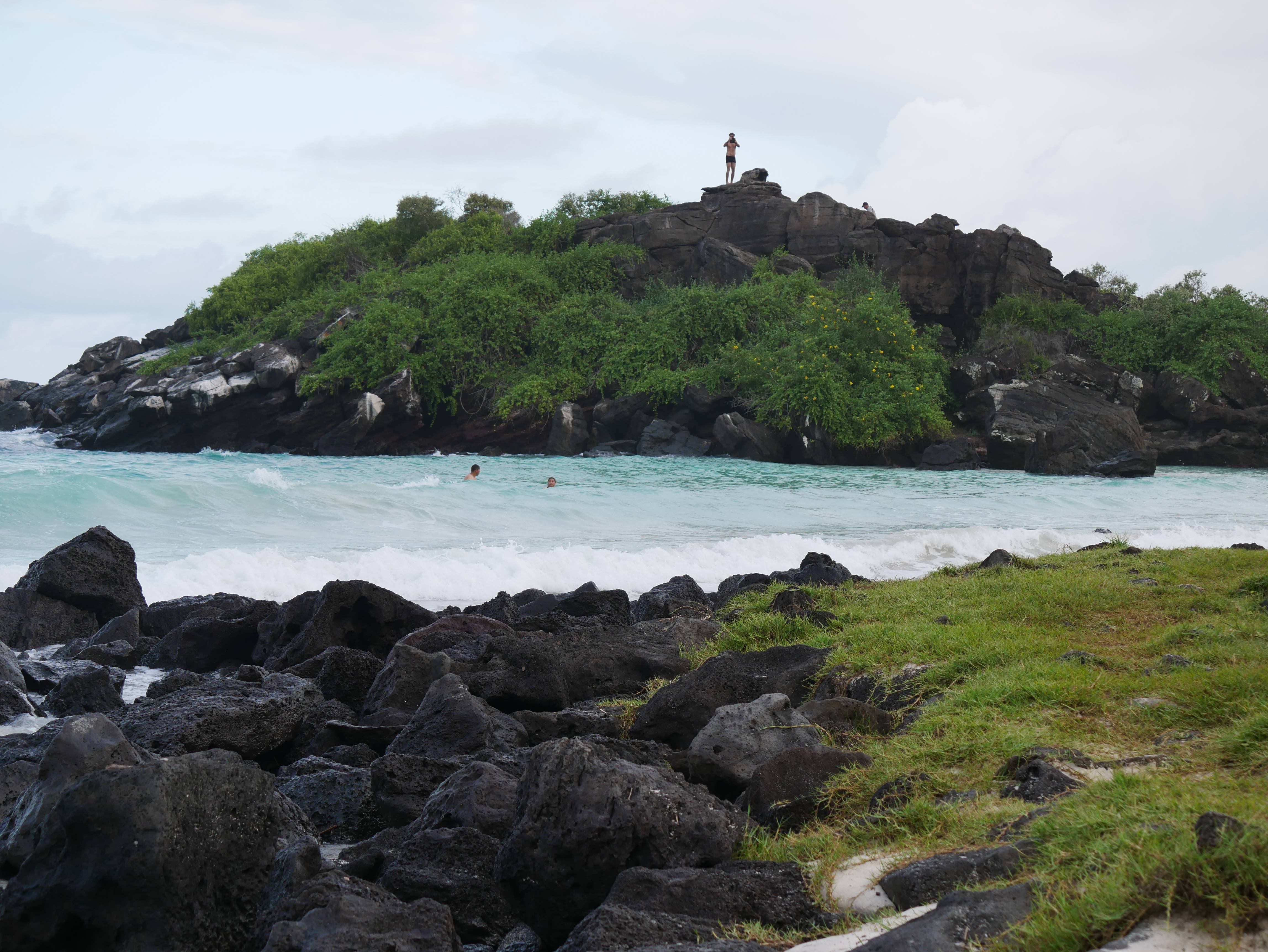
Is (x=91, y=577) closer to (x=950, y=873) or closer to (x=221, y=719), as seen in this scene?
(x=221, y=719)

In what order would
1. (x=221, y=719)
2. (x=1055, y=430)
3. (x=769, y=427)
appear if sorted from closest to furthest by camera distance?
(x=221, y=719)
(x=1055, y=430)
(x=769, y=427)

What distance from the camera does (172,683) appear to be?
20.8 feet

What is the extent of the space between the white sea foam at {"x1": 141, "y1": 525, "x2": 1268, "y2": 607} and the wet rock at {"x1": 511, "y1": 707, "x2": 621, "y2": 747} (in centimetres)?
574

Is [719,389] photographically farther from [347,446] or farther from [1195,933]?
[1195,933]

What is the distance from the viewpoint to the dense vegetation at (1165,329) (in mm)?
34781

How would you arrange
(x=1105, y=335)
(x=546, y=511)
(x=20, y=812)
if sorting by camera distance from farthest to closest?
1. (x=1105, y=335)
2. (x=546, y=511)
3. (x=20, y=812)

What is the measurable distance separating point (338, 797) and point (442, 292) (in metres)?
35.4

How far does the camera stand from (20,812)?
3961 millimetres

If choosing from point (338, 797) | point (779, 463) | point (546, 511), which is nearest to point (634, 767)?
point (338, 797)

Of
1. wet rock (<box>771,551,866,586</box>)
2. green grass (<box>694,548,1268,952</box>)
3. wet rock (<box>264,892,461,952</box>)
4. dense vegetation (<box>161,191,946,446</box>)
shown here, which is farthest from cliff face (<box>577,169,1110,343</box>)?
wet rock (<box>264,892,461,952</box>)

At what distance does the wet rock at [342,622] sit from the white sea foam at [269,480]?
9.97 metres

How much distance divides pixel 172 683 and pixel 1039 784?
5.16 m

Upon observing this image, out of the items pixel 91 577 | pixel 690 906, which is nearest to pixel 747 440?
pixel 91 577

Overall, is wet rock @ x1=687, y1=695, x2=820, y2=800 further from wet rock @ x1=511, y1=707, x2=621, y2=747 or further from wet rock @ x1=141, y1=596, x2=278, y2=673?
wet rock @ x1=141, y1=596, x2=278, y2=673
